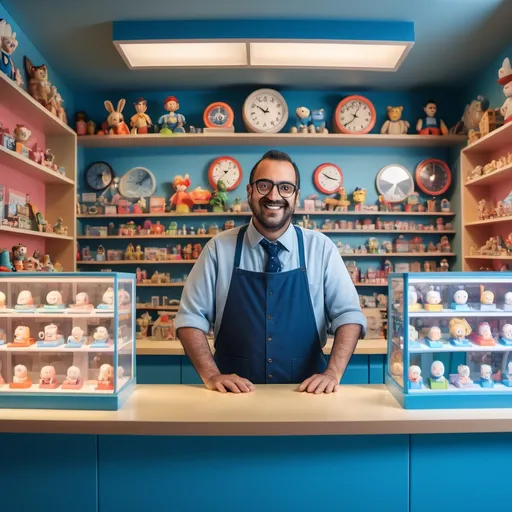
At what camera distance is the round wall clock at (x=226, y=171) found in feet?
15.2

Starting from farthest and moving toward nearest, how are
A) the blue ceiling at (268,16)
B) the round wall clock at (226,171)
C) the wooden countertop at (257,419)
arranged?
1. the round wall clock at (226,171)
2. the blue ceiling at (268,16)
3. the wooden countertop at (257,419)

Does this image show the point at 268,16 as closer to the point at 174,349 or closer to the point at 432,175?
the point at 432,175

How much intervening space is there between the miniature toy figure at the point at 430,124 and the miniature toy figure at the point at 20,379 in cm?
404

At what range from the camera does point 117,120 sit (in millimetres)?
4379

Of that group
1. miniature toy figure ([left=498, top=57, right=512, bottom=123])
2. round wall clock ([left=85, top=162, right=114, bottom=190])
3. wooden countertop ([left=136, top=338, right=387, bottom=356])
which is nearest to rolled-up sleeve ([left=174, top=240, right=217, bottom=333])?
wooden countertop ([left=136, top=338, right=387, bottom=356])

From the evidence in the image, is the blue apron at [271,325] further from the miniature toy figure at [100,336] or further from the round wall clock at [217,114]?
the round wall clock at [217,114]

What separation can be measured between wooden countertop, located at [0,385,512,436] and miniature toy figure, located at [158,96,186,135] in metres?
3.33

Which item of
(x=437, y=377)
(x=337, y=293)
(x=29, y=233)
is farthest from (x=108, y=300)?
(x=29, y=233)

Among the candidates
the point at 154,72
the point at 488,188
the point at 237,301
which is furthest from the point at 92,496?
the point at 488,188

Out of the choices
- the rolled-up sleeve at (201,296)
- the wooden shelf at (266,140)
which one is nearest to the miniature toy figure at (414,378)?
the rolled-up sleeve at (201,296)

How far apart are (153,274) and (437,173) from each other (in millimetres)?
2966

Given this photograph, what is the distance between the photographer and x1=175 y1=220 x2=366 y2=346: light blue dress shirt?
2066mm

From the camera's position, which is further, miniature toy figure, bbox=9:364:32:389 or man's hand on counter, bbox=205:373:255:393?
man's hand on counter, bbox=205:373:255:393

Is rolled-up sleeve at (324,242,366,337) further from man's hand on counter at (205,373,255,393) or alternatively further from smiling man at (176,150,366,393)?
man's hand on counter at (205,373,255,393)
